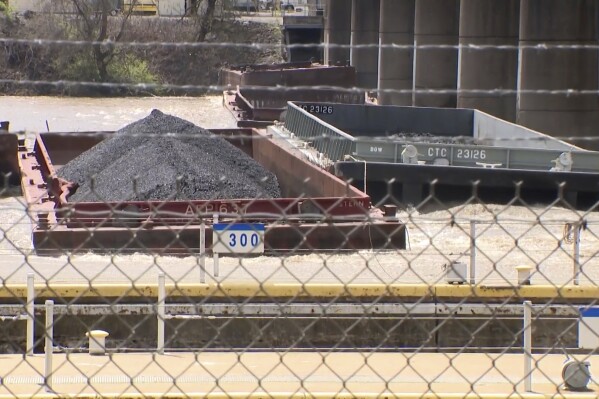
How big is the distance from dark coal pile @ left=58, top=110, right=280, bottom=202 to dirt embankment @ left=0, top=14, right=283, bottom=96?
2529 cm

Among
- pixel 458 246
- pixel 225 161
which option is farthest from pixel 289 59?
pixel 458 246

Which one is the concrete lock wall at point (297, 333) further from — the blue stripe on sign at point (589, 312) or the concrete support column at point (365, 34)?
the concrete support column at point (365, 34)

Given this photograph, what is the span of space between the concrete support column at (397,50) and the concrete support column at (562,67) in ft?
49.0

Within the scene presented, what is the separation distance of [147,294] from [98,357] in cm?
206

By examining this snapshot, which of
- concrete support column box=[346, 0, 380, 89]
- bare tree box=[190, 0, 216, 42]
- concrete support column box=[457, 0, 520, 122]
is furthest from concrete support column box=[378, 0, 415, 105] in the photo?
bare tree box=[190, 0, 216, 42]

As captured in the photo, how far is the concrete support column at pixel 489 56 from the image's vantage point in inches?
1172

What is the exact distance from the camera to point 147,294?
35.0 feet

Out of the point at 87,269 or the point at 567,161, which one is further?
the point at 567,161

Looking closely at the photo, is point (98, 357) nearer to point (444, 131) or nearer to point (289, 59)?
point (444, 131)

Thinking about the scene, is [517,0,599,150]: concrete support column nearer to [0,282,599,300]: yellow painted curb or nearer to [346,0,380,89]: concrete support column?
[0,282,599,300]: yellow painted curb

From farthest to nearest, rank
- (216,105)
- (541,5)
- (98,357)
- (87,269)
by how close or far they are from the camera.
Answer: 1. (216,105)
2. (541,5)
3. (87,269)
4. (98,357)

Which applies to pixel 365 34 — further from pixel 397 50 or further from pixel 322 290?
pixel 322 290

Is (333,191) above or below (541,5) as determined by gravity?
below

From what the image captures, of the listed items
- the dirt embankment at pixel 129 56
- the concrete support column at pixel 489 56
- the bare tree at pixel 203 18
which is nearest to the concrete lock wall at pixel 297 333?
the concrete support column at pixel 489 56
